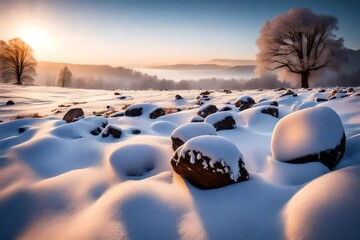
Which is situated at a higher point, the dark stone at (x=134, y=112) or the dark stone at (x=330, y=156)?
the dark stone at (x=134, y=112)

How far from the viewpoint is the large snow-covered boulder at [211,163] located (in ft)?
7.89

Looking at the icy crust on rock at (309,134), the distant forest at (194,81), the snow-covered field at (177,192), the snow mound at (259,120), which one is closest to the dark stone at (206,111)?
the snow mound at (259,120)

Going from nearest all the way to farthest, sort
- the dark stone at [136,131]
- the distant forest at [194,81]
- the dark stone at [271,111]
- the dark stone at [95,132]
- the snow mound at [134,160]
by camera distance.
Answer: the snow mound at [134,160] < the dark stone at [95,132] < the dark stone at [136,131] < the dark stone at [271,111] < the distant forest at [194,81]

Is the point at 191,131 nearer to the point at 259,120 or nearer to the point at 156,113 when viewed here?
the point at 259,120

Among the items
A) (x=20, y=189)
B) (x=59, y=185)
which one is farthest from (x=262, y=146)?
(x=20, y=189)

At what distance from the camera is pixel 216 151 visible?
2.48 meters

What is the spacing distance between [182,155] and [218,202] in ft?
2.38

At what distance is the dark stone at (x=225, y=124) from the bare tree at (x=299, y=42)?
18257mm

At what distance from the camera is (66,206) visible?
2438 mm

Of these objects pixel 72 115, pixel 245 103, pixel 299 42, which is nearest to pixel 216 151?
pixel 245 103

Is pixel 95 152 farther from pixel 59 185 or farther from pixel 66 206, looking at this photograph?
pixel 66 206

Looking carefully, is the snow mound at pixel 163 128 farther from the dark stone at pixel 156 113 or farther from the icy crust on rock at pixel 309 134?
the icy crust on rock at pixel 309 134

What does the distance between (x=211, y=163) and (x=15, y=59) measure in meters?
43.3

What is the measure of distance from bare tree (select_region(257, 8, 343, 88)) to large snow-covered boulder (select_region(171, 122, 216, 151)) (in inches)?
788
